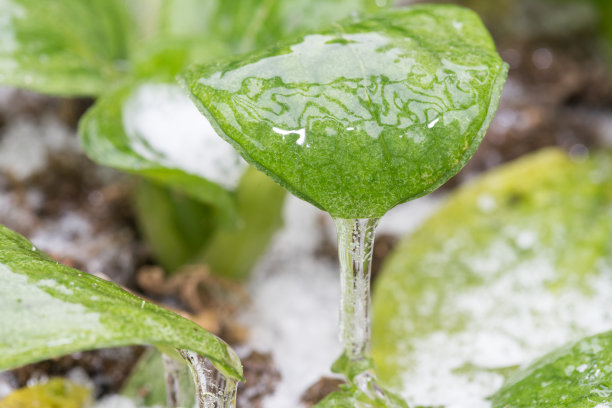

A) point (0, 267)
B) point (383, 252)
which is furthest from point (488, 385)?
point (0, 267)

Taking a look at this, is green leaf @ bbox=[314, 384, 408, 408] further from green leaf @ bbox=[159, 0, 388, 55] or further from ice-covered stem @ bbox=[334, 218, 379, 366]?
green leaf @ bbox=[159, 0, 388, 55]

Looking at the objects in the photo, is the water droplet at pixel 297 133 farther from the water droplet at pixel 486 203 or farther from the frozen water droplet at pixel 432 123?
the water droplet at pixel 486 203

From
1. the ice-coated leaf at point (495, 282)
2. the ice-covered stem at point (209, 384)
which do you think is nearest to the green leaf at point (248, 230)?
the ice-coated leaf at point (495, 282)

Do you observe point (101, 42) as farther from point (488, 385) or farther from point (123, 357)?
point (488, 385)

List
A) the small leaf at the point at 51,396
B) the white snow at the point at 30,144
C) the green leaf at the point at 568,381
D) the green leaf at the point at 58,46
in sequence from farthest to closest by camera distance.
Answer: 1. the white snow at the point at 30,144
2. the green leaf at the point at 58,46
3. the small leaf at the point at 51,396
4. the green leaf at the point at 568,381

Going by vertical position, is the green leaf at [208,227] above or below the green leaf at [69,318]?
above

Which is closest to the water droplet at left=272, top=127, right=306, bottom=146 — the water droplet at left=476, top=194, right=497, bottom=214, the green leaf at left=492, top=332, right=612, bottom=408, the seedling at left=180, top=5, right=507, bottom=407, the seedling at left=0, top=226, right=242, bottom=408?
the seedling at left=180, top=5, right=507, bottom=407

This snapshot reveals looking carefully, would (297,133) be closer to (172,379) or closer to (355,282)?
(355,282)
